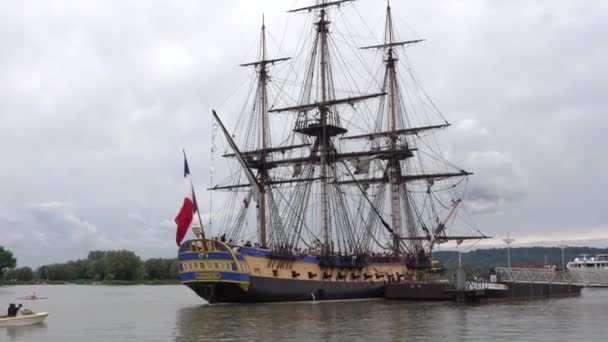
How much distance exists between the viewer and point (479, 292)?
186 feet

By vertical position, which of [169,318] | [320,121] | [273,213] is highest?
[320,121]

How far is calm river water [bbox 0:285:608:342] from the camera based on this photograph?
32.0m

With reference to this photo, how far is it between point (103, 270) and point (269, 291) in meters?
122

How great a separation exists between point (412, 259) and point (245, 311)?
104 feet

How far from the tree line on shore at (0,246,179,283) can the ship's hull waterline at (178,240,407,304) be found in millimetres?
108655

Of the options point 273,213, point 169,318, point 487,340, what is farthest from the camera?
point 273,213

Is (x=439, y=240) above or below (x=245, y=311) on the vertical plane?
above

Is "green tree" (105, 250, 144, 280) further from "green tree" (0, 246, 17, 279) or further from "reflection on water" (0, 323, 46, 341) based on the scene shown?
"reflection on water" (0, 323, 46, 341)

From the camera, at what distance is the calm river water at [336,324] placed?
32.0 m

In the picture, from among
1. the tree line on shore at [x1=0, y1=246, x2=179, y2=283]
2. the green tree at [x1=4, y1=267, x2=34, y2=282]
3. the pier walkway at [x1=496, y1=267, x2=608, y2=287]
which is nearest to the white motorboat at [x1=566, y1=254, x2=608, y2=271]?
the pier walkway at [x1=496, y1=267, x2=608, y2=287]

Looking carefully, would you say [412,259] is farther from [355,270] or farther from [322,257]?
[322,257]

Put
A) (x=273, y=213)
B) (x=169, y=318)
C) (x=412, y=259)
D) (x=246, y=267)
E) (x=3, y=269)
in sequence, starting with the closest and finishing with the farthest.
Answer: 1. (x=169, y=318)
2. (x=246, y=267)
3. (x=273, y=213)
4. (x=412, y=259)
5. (x=3, y=269)

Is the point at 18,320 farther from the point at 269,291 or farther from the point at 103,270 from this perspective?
the point at 103,270

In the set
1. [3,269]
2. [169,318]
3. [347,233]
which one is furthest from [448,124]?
[3,269]
